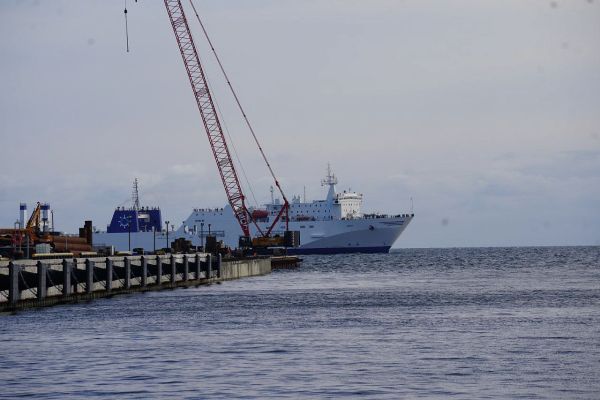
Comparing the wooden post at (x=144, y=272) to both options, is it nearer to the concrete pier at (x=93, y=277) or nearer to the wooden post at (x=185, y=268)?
the concrete pier at (x=93, y=277)

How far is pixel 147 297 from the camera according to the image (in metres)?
69.1

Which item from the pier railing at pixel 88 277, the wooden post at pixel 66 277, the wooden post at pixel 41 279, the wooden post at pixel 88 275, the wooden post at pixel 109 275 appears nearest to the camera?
the pier railing at pixel 88 277

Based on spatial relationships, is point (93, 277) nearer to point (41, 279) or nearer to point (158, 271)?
point (158, 271)

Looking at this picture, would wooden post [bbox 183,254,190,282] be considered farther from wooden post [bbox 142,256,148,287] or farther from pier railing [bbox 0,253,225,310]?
wooden post [bbox 142,256,148,287]

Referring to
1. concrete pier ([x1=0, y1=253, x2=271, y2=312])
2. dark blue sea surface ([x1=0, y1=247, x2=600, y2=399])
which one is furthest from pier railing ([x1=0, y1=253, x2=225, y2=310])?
dark blue sea surface ([x1=0, y1=247, x2=600, y2=399])

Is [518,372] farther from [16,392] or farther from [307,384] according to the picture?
[16,392]

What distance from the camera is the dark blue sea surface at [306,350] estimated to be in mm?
27328

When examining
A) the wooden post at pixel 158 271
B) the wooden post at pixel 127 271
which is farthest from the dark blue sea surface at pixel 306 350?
the wooden post at pixel 158 271

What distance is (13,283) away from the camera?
169 ft

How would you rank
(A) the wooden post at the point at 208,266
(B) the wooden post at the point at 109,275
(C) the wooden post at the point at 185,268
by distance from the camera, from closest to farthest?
(B) the wooden post at the point at 109,275
(C) the wooden post at the point at 185,268
(A) the wooden post at the point at 208,266

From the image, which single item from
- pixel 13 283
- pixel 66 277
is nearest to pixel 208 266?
pixel 66 277

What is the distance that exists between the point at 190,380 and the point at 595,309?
3026 centimetres

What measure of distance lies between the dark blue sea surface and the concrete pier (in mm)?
1666

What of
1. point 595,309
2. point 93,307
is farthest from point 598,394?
point 93,307
